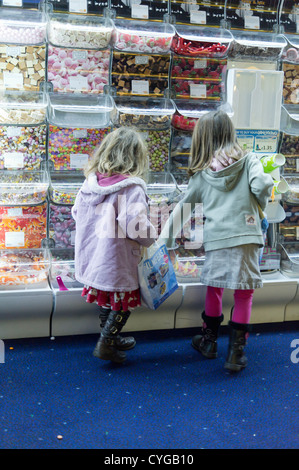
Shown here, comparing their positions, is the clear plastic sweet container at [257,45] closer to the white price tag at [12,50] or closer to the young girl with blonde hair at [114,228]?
the young girl with blonde hair at [114,228]

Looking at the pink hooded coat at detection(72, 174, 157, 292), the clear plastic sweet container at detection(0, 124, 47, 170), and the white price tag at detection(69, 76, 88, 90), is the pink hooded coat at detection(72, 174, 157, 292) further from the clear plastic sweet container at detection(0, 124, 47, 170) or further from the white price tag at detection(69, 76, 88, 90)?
the white price tag at detection(69, 76, 88, 90)

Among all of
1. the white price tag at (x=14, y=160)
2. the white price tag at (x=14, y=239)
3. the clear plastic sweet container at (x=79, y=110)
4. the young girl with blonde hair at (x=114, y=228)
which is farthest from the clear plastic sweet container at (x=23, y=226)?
the clear plastic sweet container at (x=79, y=110)

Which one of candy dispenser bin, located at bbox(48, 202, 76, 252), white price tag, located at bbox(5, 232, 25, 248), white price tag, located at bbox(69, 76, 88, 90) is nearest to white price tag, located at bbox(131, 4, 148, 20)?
white price tag, located at bbox(69, 76, 88, 90)

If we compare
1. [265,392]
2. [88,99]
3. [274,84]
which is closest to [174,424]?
[265,392]

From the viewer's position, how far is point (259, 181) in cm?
289

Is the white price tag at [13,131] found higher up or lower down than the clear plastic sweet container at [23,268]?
higher up

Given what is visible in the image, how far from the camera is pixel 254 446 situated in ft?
7.74

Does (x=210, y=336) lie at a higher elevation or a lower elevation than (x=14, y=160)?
lower

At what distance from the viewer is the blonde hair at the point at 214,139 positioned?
9.98ft

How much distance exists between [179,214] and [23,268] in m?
1.00

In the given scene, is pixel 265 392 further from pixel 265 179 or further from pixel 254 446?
pixel 265 179

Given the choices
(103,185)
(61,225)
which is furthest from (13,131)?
(103,185)

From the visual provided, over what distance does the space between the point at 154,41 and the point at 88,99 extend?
54cm

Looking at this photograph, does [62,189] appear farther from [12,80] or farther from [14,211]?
[12,80]
